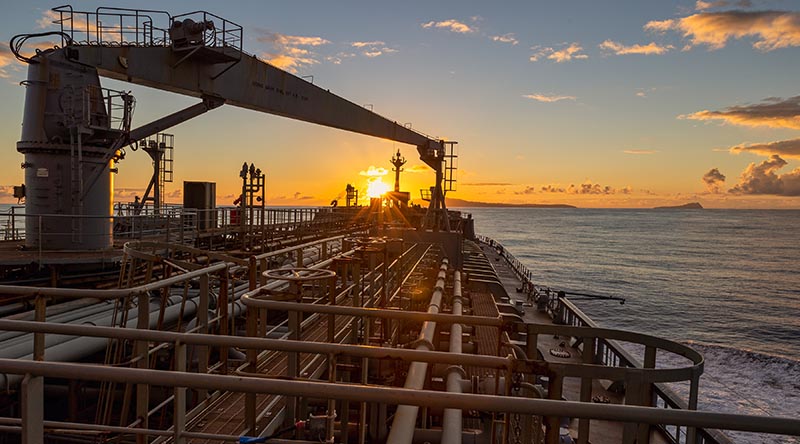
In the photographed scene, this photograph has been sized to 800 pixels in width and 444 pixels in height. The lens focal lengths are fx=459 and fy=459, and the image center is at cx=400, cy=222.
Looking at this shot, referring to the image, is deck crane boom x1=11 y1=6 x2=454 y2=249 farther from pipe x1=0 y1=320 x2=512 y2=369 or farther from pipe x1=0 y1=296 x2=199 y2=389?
pipe x1=0 y1=320 x2=512 y2=369

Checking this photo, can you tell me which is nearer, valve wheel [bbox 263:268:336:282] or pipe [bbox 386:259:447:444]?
pipe [bbox 386:259:447:444]

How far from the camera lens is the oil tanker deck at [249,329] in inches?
108

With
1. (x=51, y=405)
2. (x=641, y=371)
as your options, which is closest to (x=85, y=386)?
(x=51, y=405)

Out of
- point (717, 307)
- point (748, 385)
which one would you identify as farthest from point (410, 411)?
point (717, 307)

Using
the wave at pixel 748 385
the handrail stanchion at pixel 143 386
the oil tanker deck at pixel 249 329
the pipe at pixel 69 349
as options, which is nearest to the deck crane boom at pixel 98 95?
the oil tanker deck at pixel 249 329

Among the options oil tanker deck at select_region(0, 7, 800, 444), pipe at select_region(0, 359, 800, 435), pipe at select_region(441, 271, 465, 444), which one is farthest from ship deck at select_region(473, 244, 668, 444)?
pipe at select_region(0, 359, 800, 435)

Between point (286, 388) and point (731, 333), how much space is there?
39.8m

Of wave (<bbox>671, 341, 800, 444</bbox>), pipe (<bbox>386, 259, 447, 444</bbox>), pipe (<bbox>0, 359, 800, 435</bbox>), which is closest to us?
pipe (<bbox>0, 359, 800, 435</bbox>)

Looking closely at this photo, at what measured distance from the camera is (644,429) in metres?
2.96

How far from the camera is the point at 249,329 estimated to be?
183 inches

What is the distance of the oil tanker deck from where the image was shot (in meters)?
2.73

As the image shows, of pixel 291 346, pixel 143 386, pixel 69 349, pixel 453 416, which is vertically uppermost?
pixel 291 346

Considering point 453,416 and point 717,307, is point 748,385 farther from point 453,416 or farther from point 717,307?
point 453,416

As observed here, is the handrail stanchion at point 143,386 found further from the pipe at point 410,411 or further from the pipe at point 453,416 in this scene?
the pipe at point 453,416
